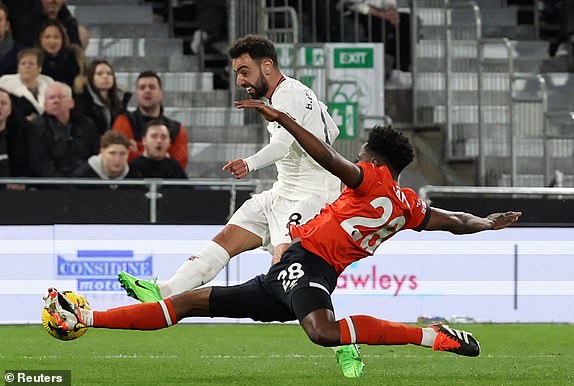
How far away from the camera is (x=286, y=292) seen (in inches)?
324

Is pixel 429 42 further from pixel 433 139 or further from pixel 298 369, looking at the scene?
pixel 298 369

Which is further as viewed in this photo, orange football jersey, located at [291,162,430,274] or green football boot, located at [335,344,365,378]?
green football boot, located at [335,344,365,378]

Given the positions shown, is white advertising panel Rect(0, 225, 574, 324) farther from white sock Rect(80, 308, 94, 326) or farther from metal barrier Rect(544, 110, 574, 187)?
white sock Rect(80, 308, 94, 326)

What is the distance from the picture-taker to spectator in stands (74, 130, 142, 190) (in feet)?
55.2

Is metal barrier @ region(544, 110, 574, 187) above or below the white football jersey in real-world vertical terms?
below

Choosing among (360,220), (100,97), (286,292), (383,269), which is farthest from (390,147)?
(100,97)

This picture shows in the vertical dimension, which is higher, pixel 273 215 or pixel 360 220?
pixel 360 220

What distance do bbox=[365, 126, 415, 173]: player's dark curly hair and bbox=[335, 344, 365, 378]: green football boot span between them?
5.32 ft

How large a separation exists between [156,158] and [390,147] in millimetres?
9231

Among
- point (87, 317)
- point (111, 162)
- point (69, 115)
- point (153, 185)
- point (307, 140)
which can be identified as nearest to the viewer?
point (307, 140)

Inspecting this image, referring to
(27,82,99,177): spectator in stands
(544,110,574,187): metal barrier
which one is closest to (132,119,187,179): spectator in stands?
Answer: (27,82,99,177): spectator in stands

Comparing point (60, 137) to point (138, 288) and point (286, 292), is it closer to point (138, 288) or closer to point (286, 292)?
point (138, 288)

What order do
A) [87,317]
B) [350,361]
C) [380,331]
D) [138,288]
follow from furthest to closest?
[350,361]
[138,288]
[87,317]
[380,331]

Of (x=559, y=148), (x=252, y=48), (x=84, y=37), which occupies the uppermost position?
(x=84, y=37)
